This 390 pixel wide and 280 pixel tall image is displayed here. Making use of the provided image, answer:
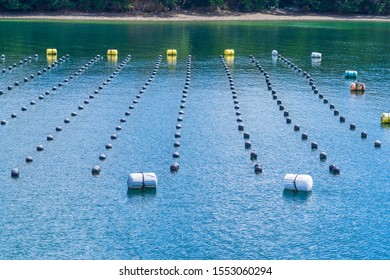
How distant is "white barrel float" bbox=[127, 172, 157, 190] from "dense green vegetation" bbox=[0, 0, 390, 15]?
Answer: 83969mm

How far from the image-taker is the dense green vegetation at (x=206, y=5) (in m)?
118

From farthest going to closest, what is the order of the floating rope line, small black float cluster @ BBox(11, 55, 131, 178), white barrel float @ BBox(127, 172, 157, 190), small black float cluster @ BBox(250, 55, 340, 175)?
the floating rope line < small black float cluster @ BBox(250, 55, 340, 175) < small black float cluster @ BBox(11, 55, 131, 178) < white barrel float @ BBox(127, 172, 157, 190)

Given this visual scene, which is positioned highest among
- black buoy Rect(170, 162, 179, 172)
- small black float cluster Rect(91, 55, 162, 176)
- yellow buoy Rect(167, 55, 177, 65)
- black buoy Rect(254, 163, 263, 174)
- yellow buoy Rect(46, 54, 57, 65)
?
black buoy Rect(254, 163, 263, 174)

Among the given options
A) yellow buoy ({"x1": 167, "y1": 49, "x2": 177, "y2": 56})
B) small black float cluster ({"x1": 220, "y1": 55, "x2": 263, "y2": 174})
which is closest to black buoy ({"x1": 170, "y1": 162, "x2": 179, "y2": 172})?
small black float cluster ({"x1": 220, "y1": 55, "x2": 263, "y2": 174})

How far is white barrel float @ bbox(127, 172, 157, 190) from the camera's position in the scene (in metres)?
37.4

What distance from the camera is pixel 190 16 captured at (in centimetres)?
12088

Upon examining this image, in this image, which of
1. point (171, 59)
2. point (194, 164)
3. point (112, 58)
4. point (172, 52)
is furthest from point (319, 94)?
point (112, 58)

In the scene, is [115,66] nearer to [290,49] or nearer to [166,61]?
[166,61]

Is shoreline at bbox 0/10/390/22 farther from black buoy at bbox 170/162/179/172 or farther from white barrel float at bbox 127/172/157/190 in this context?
Answer: white barrel float at bbox 127/172/157/190

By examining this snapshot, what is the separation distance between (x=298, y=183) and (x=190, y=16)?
8628 cm

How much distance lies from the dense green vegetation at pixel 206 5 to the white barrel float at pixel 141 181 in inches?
3306

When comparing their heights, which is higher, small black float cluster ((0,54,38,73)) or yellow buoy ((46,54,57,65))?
small black float cluster ((0,54,38,73))

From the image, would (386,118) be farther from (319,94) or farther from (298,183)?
(298,183)

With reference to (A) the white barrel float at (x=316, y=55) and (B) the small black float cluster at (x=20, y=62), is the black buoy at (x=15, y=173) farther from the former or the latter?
(A) the white barrel float at (x=316, y=55)
